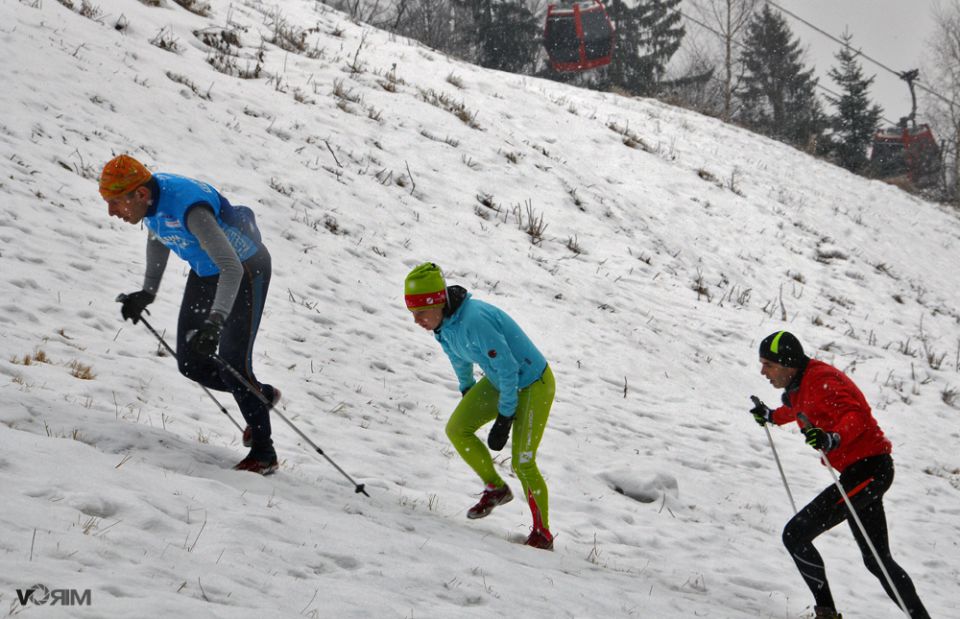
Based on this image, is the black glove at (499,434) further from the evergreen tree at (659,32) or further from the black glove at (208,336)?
the evergreen tree at (659,32)

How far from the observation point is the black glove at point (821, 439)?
186 inches

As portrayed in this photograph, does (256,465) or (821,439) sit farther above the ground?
(821,439)

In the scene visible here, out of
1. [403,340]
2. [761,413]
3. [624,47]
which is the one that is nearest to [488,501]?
[761,413]

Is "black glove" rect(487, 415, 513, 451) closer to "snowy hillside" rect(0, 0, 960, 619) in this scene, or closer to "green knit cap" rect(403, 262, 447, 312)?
"snowy hillside" rect(0, 0, 960, 619)

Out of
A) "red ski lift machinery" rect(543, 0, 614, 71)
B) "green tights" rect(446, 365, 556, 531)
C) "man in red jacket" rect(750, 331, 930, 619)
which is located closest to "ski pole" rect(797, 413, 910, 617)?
"man in red jacket" rect(750, 331, 930, 619)

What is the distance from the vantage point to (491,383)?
17.3 feet

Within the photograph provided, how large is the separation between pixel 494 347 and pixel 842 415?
2.41 m

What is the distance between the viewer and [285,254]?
359 inches

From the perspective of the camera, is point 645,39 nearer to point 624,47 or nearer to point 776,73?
point 624,47

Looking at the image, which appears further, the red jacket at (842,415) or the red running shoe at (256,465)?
the red jacket at (842,415)

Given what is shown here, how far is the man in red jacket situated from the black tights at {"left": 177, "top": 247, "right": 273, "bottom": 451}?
355 centimetres

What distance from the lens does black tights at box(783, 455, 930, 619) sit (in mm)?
4875

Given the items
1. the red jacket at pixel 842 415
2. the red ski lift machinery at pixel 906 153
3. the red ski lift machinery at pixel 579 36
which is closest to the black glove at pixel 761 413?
the red jacket at pixel 842 415

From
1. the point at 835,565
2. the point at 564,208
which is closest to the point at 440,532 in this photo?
the point at 835,565
